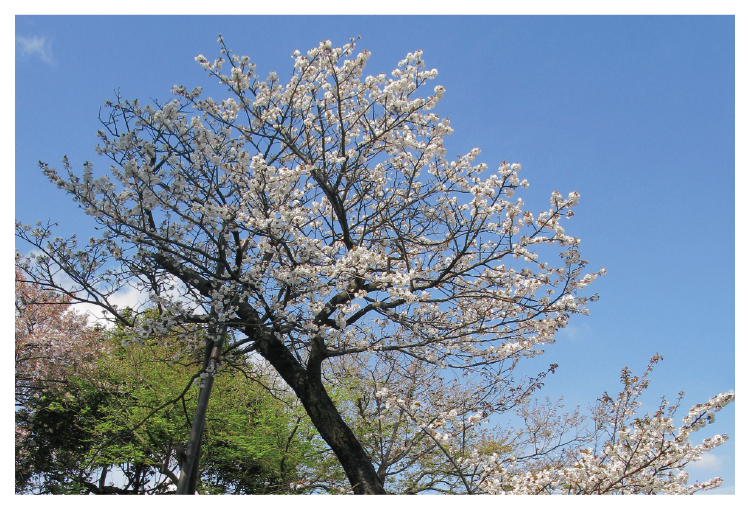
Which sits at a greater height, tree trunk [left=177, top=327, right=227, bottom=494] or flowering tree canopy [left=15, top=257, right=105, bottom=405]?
flowering tree canopy [left=15, top=257, right=105, bottom=405]

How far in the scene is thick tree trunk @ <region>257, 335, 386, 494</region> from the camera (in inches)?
281

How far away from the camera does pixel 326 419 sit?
7.25m

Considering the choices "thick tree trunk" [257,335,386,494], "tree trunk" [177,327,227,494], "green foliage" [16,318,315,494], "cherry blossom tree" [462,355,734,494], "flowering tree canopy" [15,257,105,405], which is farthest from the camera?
"green foliage" [16,318,315,494]

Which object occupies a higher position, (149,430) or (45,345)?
(45,345)

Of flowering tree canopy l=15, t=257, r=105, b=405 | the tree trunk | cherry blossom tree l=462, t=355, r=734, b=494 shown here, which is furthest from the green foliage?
cherry blossom tree l=462, t=355, r=734, b=494

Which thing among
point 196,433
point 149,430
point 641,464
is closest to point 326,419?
point 196,433

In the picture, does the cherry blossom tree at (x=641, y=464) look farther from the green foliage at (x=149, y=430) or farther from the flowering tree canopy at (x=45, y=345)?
→ the flowering tree canopy at (x=45, y=345)

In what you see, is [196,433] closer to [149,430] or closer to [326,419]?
[326,419]

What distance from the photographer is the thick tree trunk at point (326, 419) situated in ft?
23.5


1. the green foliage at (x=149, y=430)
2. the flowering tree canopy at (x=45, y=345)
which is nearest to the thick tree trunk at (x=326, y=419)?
the green foliage at (x=149, y=430)

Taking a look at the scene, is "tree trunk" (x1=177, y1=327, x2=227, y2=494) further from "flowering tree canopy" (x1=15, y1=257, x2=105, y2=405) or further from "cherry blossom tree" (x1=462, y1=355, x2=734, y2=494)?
"flowering tree canopy" (x1=15, y1=257, x2=105, y2=405)

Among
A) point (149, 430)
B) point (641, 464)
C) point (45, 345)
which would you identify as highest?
point (45, 345)

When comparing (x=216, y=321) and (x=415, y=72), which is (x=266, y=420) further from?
(x=415, y=72)

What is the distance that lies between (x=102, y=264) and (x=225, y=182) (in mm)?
1941
